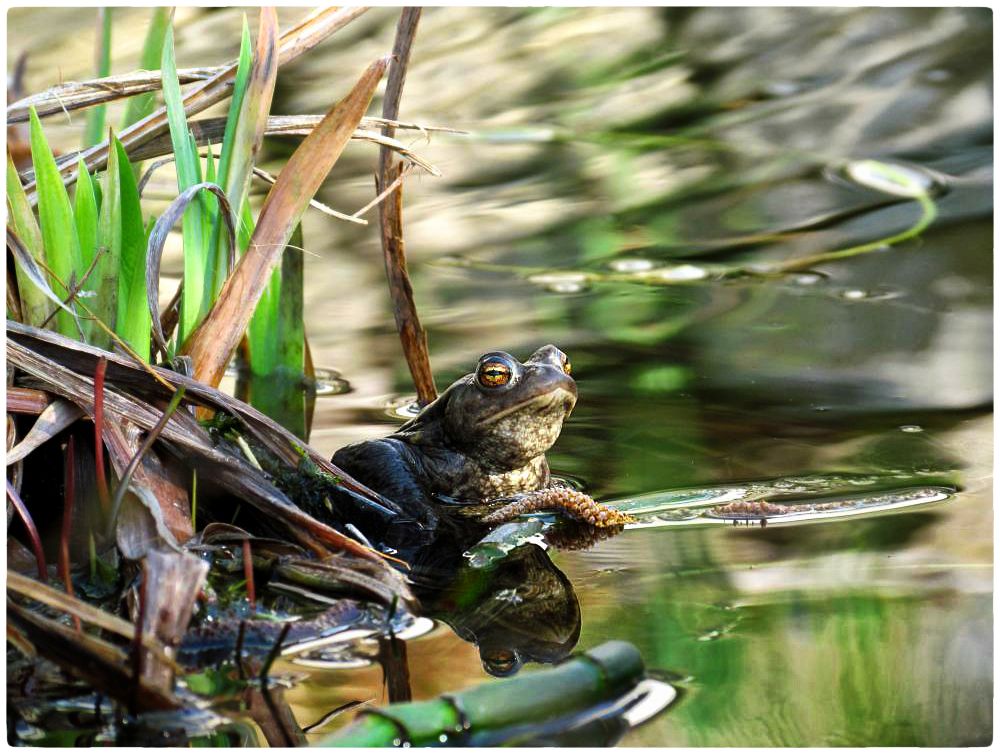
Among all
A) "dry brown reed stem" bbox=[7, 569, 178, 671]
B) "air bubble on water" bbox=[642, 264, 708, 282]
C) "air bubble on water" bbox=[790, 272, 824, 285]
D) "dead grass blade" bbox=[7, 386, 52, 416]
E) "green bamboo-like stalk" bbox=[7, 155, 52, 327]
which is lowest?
"dry brown reed stem" bbox=[7, 569, 178, 671]

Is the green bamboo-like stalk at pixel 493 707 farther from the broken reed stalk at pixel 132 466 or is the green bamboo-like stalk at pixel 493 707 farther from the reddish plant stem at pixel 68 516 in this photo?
the broken reed stalk at pixel 132 466

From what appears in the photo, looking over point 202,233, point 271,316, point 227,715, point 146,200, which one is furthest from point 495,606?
point 146,200

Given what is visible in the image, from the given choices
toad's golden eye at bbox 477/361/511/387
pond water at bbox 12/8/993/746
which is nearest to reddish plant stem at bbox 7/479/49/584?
pond water at bbox 12/8/993/746

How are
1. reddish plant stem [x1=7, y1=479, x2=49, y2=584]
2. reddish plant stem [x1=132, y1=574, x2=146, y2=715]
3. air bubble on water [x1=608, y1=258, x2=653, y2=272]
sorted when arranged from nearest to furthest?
1. reddish plant stem [x1=132, y1=574, x2=146, y2=715]
2. reddish plant stem [x1=7, y1=479, x2=49, y2=584]
3. air bubble on water [x1=608, y1=258, x2=653, y2=272]

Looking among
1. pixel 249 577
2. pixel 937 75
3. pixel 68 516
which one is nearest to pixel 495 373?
pixel 249 577

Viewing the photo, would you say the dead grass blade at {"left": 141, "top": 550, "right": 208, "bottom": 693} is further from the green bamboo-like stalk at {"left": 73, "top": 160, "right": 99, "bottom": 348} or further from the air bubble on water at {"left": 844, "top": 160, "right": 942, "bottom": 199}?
the air bubble on water at {"left": 844, "top": 160, "right": 942, "bottom": 199}

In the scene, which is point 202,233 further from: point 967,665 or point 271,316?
point 967,665

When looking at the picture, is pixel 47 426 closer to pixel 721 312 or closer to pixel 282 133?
pixel 282 133
